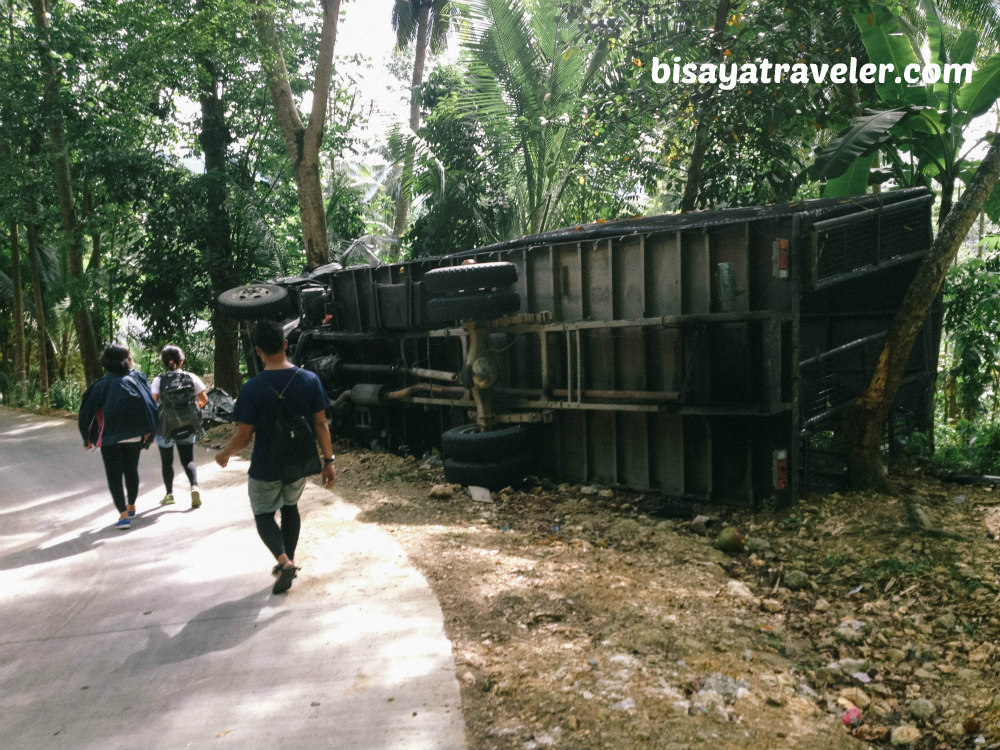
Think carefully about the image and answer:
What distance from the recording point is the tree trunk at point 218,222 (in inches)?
641

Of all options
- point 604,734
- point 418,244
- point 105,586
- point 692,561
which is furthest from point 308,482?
point 418,244

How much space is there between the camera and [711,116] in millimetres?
10797

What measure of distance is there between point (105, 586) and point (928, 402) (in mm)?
8505

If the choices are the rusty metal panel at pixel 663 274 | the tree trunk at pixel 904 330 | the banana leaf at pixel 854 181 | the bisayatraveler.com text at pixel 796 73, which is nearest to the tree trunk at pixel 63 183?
the bisayatraveler.com text at pixel 796 73

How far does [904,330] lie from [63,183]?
17.1 meters

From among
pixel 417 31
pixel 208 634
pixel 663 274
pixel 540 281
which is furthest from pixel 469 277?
pixel 417 31

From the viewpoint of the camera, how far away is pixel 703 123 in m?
10.8

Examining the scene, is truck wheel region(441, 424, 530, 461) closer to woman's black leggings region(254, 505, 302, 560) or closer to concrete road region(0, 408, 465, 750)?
concrete road region(0, 408, 465, 750)

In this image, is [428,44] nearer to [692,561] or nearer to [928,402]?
[928,402]

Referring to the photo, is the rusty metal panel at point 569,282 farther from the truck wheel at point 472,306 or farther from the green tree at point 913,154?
the green tree at point 913,154

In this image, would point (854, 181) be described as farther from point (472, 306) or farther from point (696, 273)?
point (472, 306)

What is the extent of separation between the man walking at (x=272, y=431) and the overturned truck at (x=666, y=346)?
322 cm

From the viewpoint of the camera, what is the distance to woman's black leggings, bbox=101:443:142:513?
694cm

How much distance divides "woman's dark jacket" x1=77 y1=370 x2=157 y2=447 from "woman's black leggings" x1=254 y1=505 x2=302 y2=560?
2.48m
